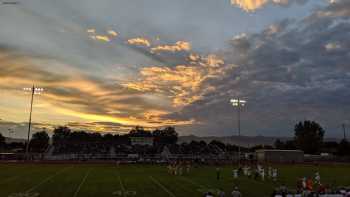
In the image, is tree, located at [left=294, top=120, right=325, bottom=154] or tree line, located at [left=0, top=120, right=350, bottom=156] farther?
tree, located at [left=294, top=120, right=325, bottom=154]

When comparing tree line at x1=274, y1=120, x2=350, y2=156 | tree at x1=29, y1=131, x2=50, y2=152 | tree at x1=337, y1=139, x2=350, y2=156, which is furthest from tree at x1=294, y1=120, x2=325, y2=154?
tree at x1=29, y1=131, x2=50, y2=152

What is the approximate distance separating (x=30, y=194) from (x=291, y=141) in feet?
447

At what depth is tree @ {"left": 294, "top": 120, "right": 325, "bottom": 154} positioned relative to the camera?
445 ft

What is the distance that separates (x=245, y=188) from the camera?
2752cm

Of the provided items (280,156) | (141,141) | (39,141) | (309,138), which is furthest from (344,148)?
(39,141)

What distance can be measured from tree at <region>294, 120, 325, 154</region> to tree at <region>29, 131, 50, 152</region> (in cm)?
10216

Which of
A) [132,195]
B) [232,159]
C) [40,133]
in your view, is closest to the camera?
[132,195]

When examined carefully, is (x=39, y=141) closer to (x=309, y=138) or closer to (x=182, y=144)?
(x=182, y=144)

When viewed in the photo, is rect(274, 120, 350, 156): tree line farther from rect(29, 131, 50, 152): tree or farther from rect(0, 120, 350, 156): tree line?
rect(29, 131, 50, 152): tree

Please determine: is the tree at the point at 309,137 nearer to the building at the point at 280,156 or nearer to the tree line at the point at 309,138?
the tree line at the point at 309,138

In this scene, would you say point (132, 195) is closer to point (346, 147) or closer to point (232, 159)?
point (232, 159)

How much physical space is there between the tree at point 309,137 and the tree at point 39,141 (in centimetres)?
10216

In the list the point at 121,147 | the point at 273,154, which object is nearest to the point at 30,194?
the point at 273,154

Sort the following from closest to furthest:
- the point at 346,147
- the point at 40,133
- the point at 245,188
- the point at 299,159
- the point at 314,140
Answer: the point at 245,188
the point at 299,159
the point at 346,147
the point at 314,140
the point at 40,133
